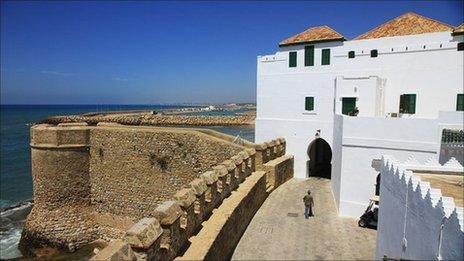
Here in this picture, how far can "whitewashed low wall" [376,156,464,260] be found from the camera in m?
4.40

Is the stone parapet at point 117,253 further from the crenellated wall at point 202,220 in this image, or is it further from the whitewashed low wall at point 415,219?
the whitewashed low wall at point 415,219

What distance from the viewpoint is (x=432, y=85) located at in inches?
581

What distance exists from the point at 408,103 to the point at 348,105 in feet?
8.92

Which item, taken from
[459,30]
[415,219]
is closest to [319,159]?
[459,30]

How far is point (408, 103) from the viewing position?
1527cm

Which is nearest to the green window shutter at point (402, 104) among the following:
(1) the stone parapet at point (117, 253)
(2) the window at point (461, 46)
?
(2) the window at point (461, 46)

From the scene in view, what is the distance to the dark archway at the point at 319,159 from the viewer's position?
19.2 meters

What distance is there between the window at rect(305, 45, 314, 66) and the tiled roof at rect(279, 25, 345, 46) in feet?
1.25

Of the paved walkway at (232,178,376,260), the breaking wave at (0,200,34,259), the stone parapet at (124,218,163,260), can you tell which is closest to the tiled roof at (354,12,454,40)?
the paved walkway at (232,178,376,260)

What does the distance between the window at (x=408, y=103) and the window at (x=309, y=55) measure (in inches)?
189

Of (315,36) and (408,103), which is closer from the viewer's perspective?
(408,103)

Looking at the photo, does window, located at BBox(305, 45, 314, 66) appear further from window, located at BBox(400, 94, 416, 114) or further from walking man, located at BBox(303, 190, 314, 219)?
walking man, located at BBox(303, 190, 314, 219)

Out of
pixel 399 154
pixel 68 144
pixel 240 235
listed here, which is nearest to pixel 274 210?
pixel 240 235

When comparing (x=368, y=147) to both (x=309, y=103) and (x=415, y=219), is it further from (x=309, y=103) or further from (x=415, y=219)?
(x=415, y=219)
